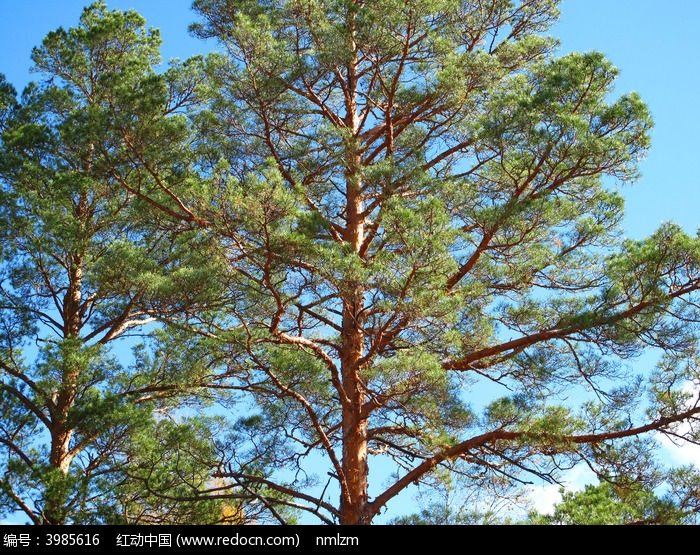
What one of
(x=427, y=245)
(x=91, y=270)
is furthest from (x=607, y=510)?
(x=91, y=270)

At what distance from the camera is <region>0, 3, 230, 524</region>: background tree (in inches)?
301

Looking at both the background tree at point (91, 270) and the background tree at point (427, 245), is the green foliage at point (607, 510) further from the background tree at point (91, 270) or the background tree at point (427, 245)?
the background tree at point (91, 270)

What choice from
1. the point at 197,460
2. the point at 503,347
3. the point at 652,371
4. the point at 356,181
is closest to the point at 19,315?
the point at 197,460

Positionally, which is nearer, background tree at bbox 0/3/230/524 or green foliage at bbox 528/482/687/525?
green foliage at bbox 528/482/687/525

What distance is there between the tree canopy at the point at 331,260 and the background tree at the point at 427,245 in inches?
1.0

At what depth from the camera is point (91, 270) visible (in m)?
8.60

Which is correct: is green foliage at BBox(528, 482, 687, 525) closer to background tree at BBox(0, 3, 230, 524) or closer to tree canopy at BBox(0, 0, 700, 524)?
tree canopy at BBox(0, 0, 700, 524)

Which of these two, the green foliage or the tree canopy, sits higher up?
the tree canopy

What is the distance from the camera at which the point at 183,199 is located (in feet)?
23.4

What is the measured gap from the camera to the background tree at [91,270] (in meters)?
7.64

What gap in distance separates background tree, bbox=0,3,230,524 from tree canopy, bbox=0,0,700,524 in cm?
3

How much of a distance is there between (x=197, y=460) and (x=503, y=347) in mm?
2927

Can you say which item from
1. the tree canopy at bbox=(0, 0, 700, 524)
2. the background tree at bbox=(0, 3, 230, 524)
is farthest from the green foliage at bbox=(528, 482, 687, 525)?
the background tree at bbox=(0, 3, 230, 524)

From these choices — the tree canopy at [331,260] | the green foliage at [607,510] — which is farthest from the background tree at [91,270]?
the green foliage at [607,510]
